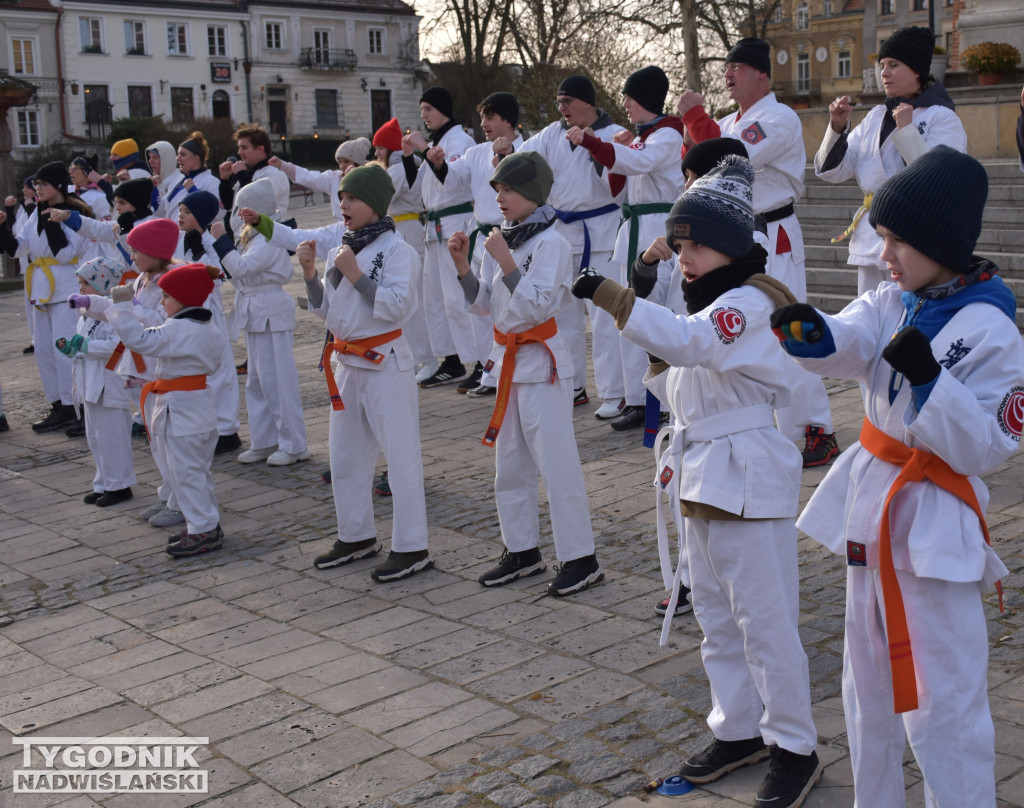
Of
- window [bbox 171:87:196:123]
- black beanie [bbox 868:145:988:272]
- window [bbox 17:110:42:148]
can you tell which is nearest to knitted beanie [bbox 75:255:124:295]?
black beanie [bbox 868:145:988:272]

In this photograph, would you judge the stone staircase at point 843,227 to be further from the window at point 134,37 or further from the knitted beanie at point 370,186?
the window at point 134,37

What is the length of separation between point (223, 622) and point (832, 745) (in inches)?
121

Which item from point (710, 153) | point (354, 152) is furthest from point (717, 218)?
point (354, 152)

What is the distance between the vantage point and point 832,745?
395 cm

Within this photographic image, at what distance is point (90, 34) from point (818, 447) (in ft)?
206

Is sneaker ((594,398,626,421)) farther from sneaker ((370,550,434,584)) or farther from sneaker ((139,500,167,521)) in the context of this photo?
sneaker ((139,500,167,521))

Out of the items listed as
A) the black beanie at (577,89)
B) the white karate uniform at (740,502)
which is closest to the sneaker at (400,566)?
the white karate uniform at (740,502)

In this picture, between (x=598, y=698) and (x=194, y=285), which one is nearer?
(x=598, y=698)

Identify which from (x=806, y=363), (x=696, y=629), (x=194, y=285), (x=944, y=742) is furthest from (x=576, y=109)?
(x=944, y=742)

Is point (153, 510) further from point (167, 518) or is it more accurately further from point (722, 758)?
point (722, 758)

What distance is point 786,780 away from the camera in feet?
11.8

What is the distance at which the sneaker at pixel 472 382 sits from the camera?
1066cm

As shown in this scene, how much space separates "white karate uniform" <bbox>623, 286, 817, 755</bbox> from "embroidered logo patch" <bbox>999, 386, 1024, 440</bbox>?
908mm

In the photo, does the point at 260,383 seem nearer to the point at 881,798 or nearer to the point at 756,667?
the point at 756,667
